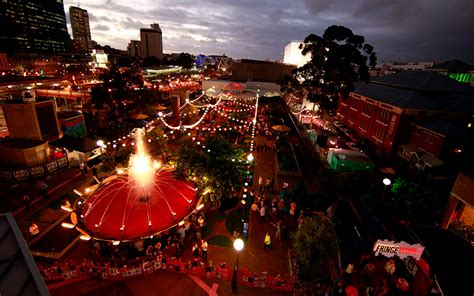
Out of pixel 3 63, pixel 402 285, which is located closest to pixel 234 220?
pixel 402 285

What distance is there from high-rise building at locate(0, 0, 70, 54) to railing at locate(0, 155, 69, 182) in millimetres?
116174

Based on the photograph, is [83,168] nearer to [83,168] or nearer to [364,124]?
[83,168]

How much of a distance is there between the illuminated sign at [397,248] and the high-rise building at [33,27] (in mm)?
138133

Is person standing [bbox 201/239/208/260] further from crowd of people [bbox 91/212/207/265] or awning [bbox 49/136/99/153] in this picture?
awning [bbox 49/136/99/153]

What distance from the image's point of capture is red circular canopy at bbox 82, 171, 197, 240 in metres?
11.2

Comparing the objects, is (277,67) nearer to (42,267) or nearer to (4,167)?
(4,167)

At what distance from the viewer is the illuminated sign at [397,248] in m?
9.38

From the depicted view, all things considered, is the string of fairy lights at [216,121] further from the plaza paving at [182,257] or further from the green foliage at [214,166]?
the green foliage at [214,166]

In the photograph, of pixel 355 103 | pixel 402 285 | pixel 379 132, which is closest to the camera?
pixel 402 285

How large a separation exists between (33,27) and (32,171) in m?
148

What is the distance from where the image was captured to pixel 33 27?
398 ft

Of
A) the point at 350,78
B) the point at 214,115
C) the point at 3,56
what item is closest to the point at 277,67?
the point at 214,115

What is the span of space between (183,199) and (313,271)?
23.8 feet

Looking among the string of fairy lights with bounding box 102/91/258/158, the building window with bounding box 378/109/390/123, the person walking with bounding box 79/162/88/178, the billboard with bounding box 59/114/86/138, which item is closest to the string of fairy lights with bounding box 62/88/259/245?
the string of fairy lights with bounding box 102/91/258/158
